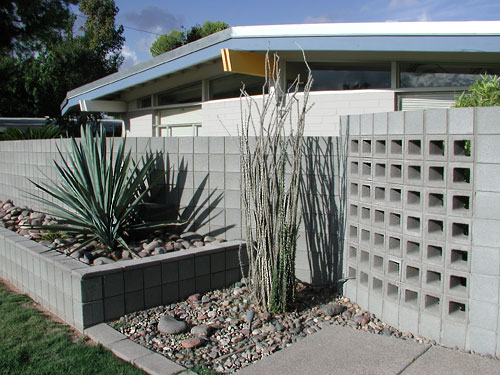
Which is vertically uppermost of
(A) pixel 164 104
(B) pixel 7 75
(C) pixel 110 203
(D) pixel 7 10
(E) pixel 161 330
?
(D) pixel 7 10

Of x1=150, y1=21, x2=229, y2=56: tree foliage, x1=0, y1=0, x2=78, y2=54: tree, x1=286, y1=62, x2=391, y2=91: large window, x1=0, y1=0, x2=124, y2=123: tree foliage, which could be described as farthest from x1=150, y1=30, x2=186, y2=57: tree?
x1=286, y1=62, x2=391, y2=91: large window

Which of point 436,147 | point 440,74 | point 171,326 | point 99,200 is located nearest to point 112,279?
point 171,326

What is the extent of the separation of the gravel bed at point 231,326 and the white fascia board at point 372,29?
13.1 feet

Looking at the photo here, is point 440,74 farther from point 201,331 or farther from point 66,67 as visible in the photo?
point 66,67

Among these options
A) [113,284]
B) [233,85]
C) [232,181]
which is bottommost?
[113,284]

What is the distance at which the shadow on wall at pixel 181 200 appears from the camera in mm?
5910

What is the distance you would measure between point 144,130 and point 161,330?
29.7ft

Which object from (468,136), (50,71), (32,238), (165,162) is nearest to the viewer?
(468,136)

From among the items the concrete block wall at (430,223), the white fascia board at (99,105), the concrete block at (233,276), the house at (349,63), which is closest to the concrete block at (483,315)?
the concrete block wall at (430,223)

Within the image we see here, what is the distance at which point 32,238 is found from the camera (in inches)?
231

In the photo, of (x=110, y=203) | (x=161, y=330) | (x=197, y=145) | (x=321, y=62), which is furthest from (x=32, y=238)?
(x=321, y=62)

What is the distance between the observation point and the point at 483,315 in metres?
3.48

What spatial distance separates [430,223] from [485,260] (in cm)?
49

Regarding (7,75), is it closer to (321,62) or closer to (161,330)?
(321,62)
